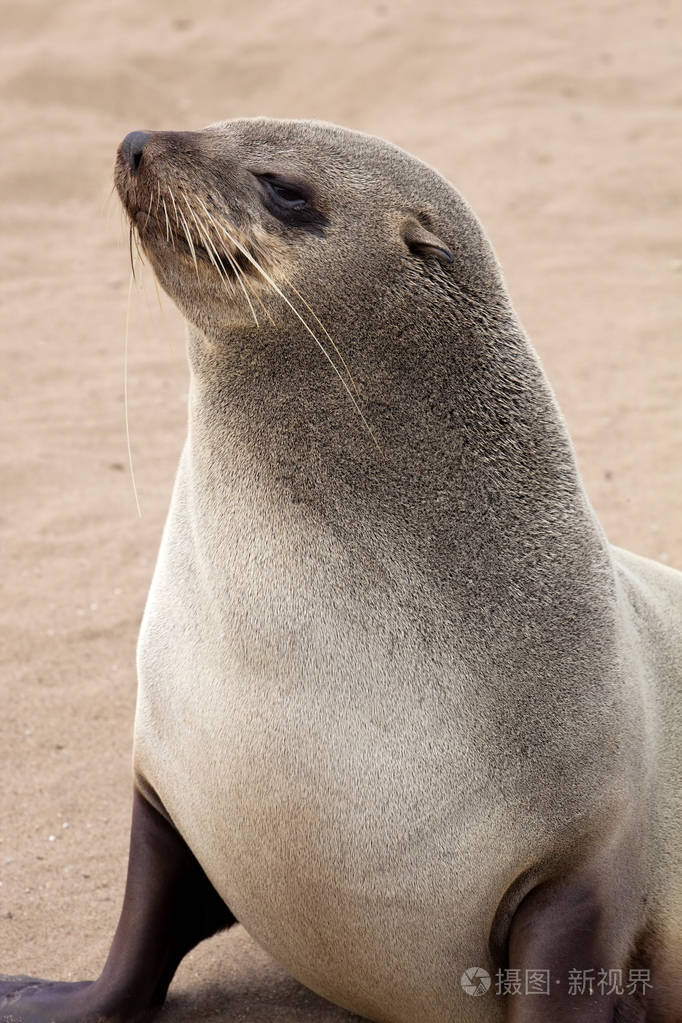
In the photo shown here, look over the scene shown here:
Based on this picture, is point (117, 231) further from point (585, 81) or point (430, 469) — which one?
point (430, 469)

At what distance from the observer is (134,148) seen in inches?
103

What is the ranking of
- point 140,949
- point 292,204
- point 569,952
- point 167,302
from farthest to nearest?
point 167,302
point 140,949
point 292,204
point 569,952

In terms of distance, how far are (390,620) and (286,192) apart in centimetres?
87

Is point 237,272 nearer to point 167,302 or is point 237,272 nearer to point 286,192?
point 286,192

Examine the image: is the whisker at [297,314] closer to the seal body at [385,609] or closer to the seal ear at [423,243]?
the seal body at [385,609]

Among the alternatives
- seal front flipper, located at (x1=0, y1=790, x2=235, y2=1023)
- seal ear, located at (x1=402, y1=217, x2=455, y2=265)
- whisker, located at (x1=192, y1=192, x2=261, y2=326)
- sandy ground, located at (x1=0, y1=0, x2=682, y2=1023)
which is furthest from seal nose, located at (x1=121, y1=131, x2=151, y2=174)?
seal front flipper, located at (x1=0, y1=790, x2=235, y2=1023)

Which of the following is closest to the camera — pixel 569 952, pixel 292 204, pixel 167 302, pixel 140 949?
pixel 569 952

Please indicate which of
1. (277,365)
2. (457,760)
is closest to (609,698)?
(457,760)

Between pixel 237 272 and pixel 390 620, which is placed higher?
pixel 237 272

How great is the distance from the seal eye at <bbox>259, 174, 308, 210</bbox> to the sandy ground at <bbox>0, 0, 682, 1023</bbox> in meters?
0.34

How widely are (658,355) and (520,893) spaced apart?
5.19 m

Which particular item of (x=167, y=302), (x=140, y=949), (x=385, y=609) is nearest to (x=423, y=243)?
(x=385, y=609)

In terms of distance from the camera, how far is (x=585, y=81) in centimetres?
1109

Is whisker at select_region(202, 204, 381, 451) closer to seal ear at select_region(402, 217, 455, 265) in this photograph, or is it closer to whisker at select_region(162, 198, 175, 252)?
whisker at select_region(162, 198, 175, 252)
